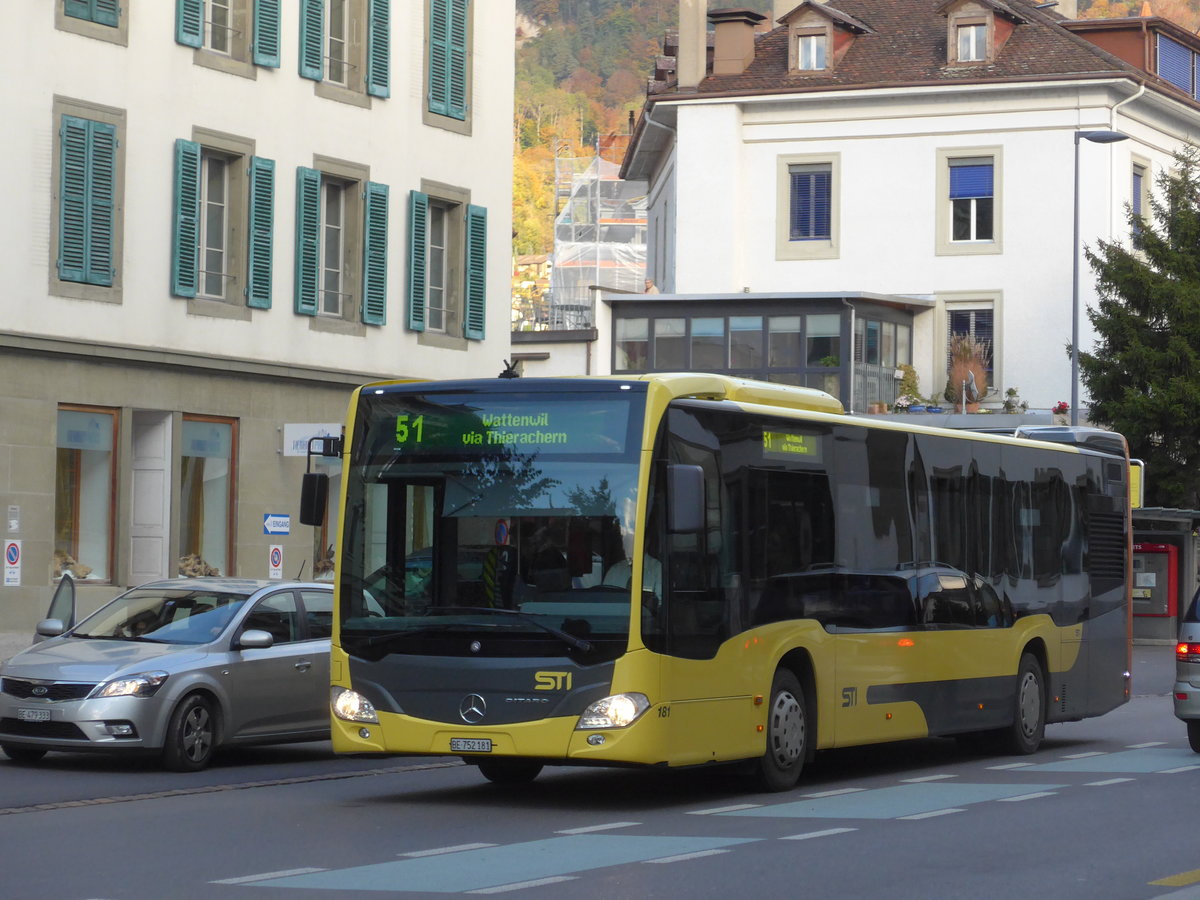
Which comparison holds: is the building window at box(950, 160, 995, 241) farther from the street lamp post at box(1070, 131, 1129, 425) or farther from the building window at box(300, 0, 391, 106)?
the building window at box(300, 0, 391, 106)

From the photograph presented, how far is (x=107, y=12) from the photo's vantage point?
27.1m

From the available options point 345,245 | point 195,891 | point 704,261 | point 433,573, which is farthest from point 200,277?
point 704,261

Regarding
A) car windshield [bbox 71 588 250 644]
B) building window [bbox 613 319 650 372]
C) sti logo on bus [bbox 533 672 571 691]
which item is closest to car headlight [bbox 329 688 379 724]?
sti logo on bus [bbox 533 672 571 691]

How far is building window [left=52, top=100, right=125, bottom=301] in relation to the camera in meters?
26.4

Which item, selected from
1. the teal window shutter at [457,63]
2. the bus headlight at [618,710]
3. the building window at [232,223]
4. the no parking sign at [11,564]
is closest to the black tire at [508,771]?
the bus headlight at [618,710]

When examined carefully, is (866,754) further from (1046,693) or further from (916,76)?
(916,76)

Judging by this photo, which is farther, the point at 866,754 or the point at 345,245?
the point at 345,245

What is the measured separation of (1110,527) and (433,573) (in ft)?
31.3

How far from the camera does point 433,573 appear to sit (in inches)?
524

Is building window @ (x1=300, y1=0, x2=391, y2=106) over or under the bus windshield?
over

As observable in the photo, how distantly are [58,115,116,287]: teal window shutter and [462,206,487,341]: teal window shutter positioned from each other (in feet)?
25.9

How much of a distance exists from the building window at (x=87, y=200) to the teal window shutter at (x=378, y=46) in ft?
17.5

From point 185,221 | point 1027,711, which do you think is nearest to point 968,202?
point 185,221

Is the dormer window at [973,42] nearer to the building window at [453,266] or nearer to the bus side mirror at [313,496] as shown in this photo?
the building window at [453,266]
